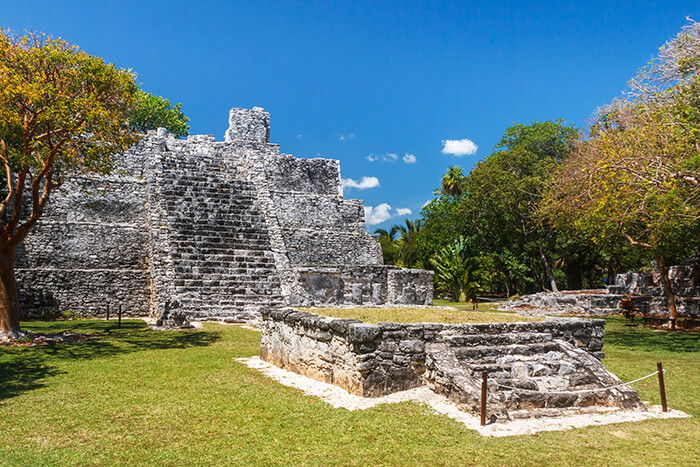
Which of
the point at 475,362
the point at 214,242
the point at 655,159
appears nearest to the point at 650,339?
the point at 655,159

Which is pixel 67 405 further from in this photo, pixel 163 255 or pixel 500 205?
pixel 500 205

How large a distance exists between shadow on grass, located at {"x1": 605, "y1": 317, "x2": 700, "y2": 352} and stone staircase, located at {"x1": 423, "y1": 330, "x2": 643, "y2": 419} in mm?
5556

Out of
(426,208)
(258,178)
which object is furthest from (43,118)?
(426,208)

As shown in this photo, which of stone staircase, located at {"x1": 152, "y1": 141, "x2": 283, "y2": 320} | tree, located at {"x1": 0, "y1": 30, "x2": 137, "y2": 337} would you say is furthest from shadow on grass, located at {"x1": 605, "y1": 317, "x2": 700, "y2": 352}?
tree, located at {"x1": 0, "y1": 30, "x2": 137, "y2": 337}

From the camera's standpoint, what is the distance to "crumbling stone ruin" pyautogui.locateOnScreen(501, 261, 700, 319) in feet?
55.6

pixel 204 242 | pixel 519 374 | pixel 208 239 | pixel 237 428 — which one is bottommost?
pixel 237 428

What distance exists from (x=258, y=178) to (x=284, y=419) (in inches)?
601

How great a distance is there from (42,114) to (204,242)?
6.64 metres

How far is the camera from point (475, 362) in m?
5.76

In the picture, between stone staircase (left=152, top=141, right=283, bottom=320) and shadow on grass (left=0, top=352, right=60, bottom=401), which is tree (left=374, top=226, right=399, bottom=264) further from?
shadow on grass (left=0, top=352, right=60, bottom=401)

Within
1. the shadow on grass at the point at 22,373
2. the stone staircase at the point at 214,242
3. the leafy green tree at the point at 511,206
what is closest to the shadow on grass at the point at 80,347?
the shadow on grass at the point at 22,373

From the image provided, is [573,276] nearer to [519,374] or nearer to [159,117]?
[519,374]

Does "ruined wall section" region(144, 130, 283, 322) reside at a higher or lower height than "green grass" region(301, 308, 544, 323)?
higher

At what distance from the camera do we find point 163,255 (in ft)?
46.8
